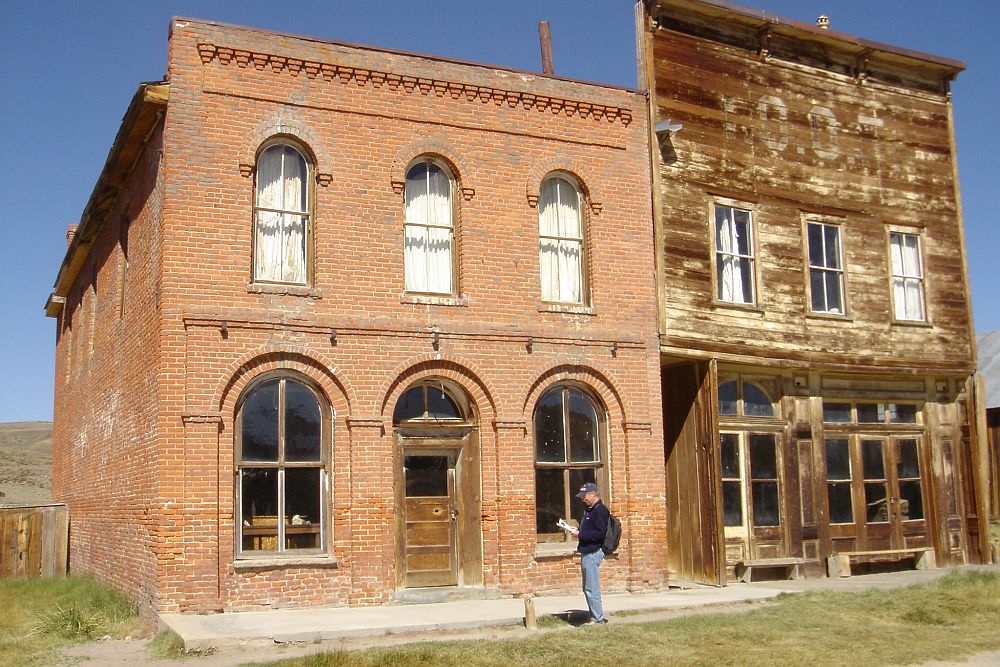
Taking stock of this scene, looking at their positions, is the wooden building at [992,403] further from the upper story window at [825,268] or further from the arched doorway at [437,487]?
the arched doorway at [437,487]

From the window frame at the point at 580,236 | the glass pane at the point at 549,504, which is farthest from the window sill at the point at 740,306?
the glass pane at the point at 549,504

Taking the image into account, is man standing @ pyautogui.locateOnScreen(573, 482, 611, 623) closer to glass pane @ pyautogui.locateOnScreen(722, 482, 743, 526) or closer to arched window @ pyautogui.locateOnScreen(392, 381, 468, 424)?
arched window @ pyautogui.locateOnScreen(392, 381, 468, 424)

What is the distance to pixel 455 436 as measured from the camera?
14.7 metres

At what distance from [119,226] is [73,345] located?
589cm

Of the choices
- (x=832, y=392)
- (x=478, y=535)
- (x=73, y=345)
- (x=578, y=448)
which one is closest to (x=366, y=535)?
(x=478, y=535)

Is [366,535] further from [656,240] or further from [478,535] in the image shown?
[656,240]

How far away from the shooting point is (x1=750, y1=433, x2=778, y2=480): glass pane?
1708 cm

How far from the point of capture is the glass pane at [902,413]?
1877 centimetres

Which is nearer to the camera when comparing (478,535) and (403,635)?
(403,635)

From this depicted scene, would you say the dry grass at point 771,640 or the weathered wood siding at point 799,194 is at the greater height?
the weathered wood siding at point 799,194

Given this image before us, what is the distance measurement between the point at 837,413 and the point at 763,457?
1924mm

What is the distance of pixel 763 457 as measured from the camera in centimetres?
1722

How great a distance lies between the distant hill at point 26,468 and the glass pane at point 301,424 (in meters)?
22.8

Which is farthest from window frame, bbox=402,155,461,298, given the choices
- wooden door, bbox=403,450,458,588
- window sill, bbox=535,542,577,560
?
window sill, bbox=535,542,577,560
